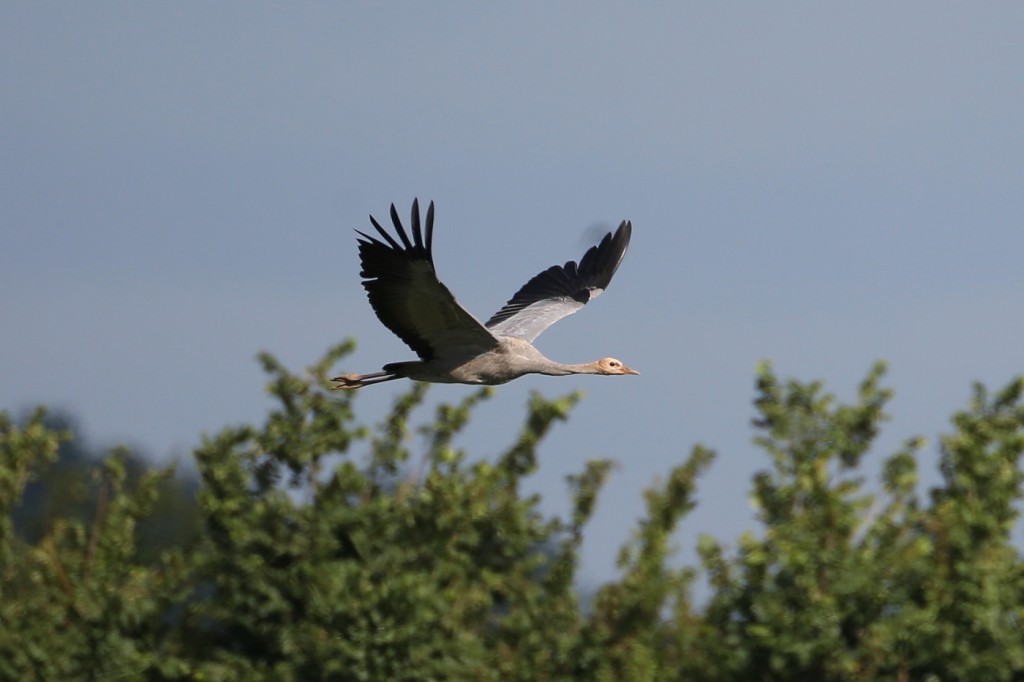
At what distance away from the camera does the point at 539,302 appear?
20422mm

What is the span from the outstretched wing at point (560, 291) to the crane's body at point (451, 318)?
0.01 meters

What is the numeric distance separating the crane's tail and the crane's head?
2282mm

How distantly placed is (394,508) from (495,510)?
42.0 inches

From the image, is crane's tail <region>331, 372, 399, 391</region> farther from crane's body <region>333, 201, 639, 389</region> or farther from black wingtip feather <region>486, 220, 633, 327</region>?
black wingtip feather <region>486, 220, 633, 327</region>

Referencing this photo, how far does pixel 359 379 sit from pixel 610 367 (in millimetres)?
2654

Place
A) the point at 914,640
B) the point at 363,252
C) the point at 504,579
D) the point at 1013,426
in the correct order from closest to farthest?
the point at 363,252 → the point at 914,640 → the point at 1013,426 → the point at 504,579

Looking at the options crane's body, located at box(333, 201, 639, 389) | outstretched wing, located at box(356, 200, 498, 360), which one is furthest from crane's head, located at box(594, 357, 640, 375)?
outstretched wing, located at box(356, 200, 498, 360)

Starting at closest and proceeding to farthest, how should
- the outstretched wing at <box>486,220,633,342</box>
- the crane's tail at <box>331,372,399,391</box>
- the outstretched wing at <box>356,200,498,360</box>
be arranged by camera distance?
1. the outstretched wing at <box>356,200,498,360</box>
2. the crane's tail at <box>331,372,399,391</box>
3. the outstretched wing at <box>486,220,633,342</box>

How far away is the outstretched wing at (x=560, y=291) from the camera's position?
772 inches

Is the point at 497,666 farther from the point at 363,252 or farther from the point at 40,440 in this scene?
the point at 40,440

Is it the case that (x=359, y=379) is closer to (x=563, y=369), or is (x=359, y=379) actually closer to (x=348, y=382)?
(x=348, y=382)

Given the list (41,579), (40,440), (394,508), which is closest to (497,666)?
(394,508)

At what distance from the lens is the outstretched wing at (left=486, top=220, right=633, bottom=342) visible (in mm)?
19609

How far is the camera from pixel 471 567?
66.6 feet
